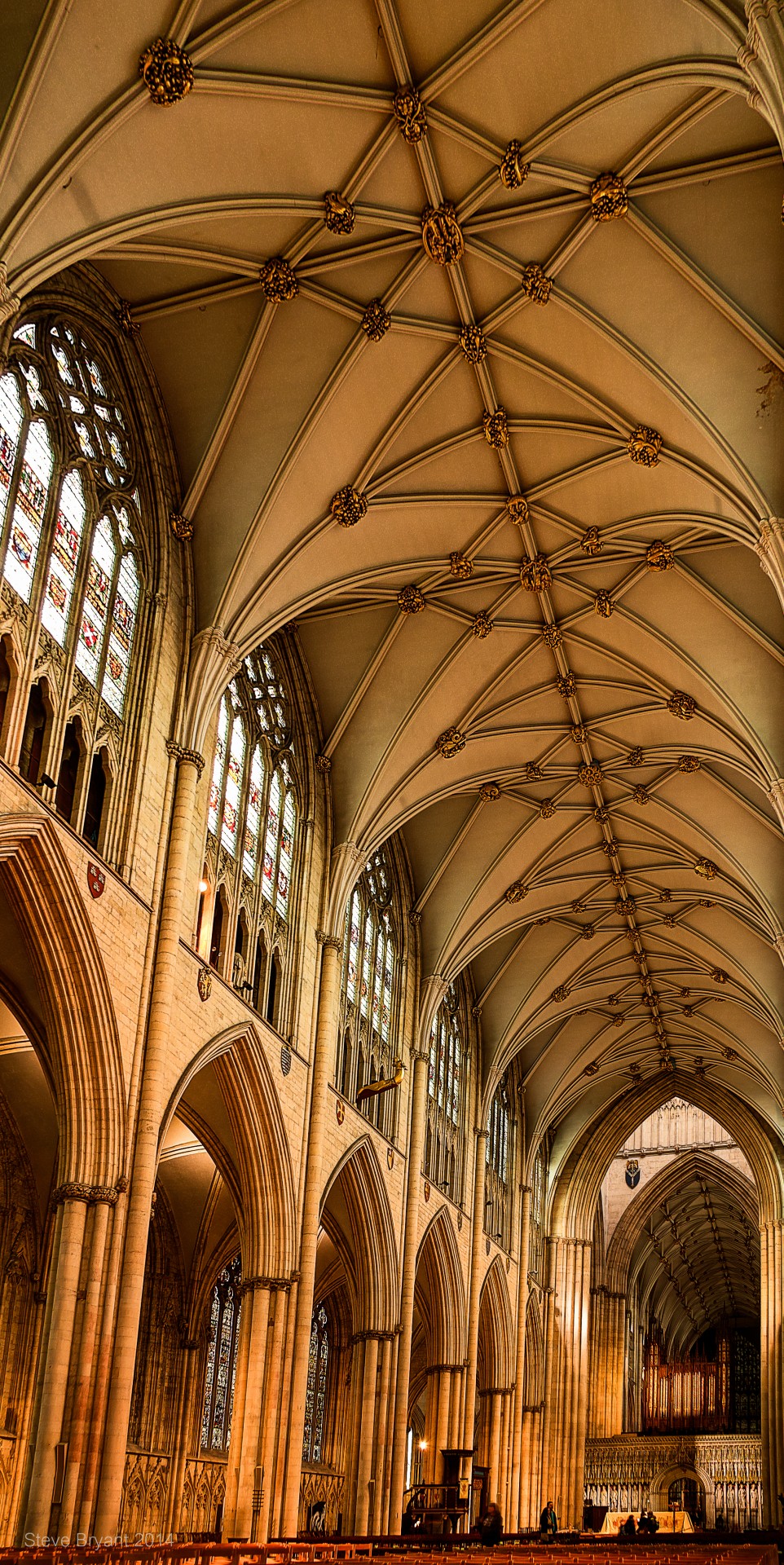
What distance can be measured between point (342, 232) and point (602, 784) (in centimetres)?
1451

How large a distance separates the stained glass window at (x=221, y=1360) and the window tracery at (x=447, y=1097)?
15.2ft

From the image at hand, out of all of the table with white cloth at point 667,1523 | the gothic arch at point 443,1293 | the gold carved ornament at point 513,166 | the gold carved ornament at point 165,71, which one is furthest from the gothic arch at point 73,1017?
the table with white cloth at point 667,1523

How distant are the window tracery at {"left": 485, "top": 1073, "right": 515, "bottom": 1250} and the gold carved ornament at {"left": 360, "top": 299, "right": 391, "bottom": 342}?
71.8 ft

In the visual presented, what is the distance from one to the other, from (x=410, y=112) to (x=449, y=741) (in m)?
11.9

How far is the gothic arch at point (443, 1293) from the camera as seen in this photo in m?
30.9

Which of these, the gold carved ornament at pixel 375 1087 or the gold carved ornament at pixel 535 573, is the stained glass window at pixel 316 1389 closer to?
the gold carved ornament at pixel 375 1087

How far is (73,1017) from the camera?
15555 mm

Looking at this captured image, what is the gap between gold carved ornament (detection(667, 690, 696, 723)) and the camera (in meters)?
23.5

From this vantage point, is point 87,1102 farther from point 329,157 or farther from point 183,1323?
point 183,1323

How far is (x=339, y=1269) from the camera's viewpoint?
34.1 meters

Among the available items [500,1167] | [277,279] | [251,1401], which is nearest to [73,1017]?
[251,1401]

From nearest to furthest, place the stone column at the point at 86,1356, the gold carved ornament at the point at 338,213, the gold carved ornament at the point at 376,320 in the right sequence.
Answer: the stone column at the point at 86,1356 < the gold carved ornament at the point at 338,213 < the gold carved ornament at the point at 376,320

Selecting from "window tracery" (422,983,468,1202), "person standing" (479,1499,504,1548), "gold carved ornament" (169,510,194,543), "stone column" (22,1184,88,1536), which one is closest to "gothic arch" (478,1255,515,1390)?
"window tracery" (422,983,468,1202)

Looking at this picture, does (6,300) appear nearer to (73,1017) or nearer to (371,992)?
(73,1017)
